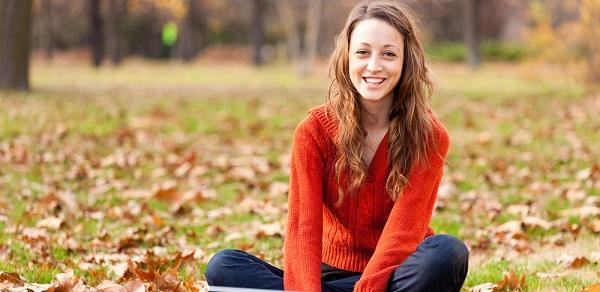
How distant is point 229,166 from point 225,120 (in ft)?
12.8

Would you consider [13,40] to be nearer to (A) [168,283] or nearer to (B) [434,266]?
(A) [168,283]

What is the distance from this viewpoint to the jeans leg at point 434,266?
3162 mm

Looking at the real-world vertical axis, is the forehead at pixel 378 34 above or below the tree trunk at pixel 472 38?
above

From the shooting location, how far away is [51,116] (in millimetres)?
11461

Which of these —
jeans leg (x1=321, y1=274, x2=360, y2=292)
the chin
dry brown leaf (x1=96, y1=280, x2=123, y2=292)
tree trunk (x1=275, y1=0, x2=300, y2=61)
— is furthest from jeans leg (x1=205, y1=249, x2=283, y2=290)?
tree trunk (x1=275, y1=0, x2=300, y2=61)

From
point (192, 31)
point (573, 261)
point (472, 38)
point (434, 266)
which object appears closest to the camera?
point (434, 266)

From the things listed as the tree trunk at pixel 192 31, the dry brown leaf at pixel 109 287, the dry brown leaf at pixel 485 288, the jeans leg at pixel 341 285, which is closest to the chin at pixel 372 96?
the jeans leg at pixel 341 285

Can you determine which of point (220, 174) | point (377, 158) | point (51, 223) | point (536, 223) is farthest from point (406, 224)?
point (220, 174)

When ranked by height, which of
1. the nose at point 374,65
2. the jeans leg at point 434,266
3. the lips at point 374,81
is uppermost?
the nose at point 374,65

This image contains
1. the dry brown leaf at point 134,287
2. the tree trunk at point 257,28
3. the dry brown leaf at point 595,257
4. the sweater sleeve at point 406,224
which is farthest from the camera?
the tree trunk at point 257,28

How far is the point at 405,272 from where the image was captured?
10.7 feet

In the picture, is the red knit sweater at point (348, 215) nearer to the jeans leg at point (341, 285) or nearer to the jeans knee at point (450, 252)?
the jeans leg at point (341, 285)

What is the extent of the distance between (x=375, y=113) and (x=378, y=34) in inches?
14.1

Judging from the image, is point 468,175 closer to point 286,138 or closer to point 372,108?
point 286,138
